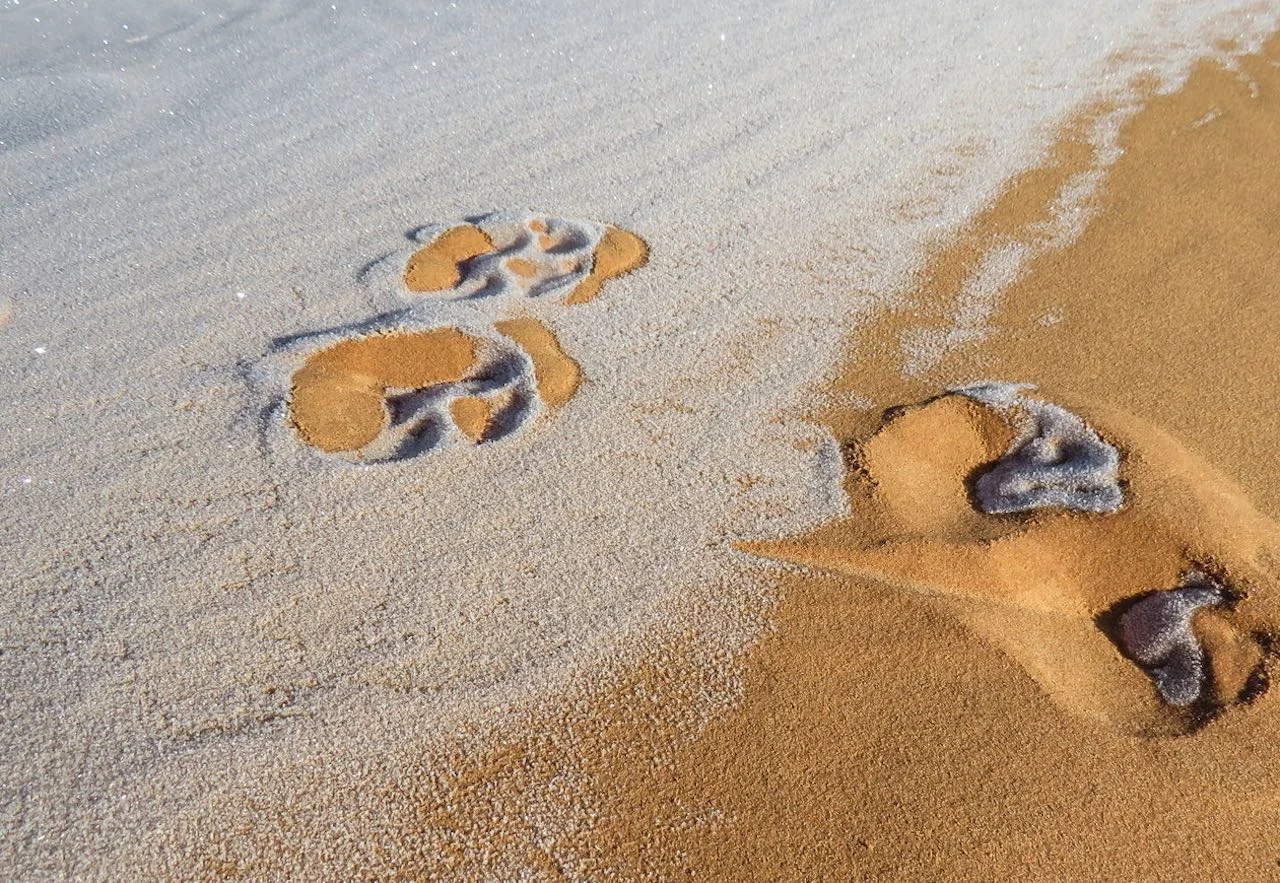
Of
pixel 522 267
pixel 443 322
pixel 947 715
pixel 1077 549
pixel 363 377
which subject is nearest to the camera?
pixel 947 715

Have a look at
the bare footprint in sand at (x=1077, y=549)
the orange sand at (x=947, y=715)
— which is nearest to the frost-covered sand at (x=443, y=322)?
the orange sand at (x=947, y=715)

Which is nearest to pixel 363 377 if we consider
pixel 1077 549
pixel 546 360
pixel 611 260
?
pixel 546 360

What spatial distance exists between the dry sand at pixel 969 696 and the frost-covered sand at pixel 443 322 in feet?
0.07

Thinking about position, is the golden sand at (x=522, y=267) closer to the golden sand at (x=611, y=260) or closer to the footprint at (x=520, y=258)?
the footprint at (x=520, y=258)

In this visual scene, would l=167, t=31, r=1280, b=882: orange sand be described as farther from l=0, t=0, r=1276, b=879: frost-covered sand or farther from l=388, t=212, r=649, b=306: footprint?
l=388, t=212, r=649, b=306: footprint

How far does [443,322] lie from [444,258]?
0.36m

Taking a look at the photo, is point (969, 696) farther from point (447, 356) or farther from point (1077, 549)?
point (447, 356)

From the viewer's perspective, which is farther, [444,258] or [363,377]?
[444,258]

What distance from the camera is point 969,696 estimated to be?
5.68 ft

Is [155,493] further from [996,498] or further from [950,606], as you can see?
[996,498]

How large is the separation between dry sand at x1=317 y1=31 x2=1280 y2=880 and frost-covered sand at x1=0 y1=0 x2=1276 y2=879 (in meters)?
0.02

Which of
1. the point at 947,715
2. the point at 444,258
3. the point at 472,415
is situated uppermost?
the point at 444,258

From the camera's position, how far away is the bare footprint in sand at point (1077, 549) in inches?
70.1

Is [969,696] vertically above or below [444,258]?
below
